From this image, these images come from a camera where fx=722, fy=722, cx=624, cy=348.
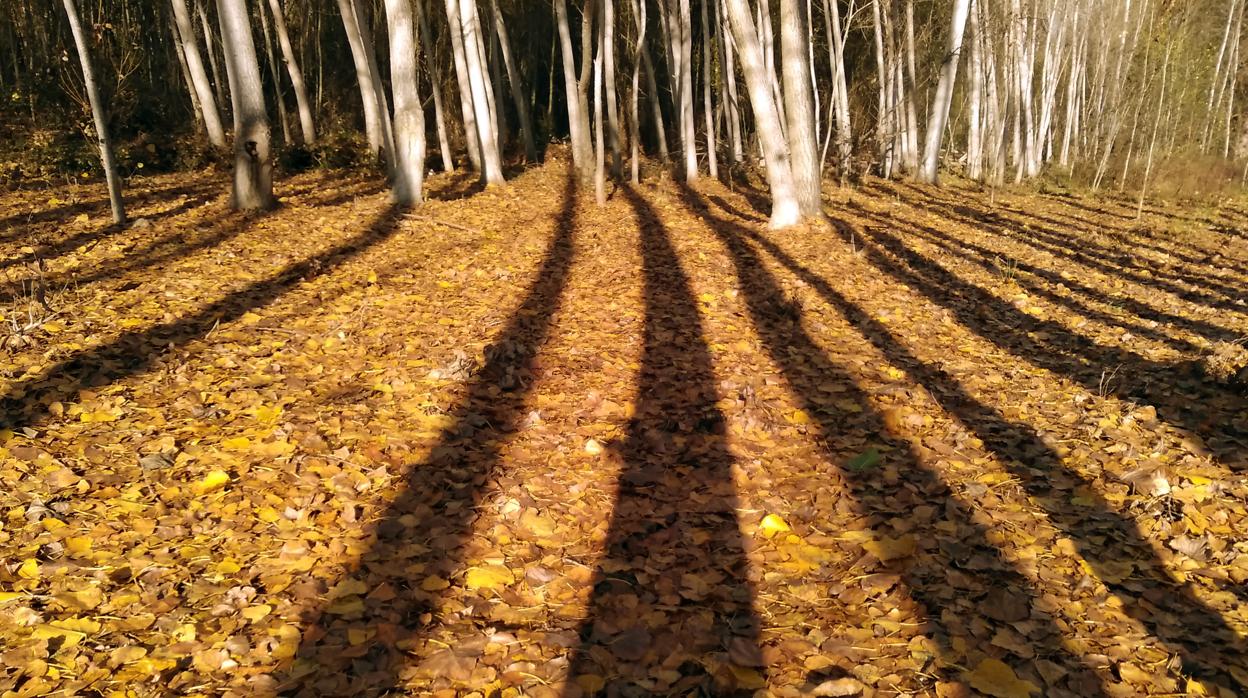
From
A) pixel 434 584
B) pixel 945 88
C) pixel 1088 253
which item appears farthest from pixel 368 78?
pixel 434 584

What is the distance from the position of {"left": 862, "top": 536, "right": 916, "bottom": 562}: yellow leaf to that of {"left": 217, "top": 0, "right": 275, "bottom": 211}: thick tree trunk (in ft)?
29.5

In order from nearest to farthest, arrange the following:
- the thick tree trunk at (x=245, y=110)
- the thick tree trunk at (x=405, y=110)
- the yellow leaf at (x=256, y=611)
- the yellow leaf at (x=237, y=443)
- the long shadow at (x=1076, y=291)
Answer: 1. the yellow leaf at (x=256, y=611)
2. the yellow leaf at (x=237, y=443)
3. the long shadow at (x=1076, y=291)
4. the thick tree trunk at (x=245, y=110)
5. the thick tree trunk at (x=405, y=110)

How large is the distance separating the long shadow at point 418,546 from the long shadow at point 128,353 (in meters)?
2.28

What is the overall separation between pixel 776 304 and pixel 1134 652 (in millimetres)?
4968

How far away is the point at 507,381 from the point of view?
5.32m

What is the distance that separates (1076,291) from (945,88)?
483 inches

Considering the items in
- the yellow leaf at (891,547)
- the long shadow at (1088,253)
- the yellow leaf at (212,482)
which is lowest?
the long shadow at (1088,253)

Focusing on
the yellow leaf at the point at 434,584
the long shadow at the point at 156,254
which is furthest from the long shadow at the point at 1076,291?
the long shadow at the point at 156,254

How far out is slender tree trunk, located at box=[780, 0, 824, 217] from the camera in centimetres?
1062

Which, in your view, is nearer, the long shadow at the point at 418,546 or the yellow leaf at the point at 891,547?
the long shadow at the point at 418,546

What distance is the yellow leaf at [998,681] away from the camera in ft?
8.54

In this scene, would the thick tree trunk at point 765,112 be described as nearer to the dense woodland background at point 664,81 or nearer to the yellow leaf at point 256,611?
the dense woodland background at point 664,81

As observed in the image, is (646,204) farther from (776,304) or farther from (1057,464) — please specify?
(1057,464)

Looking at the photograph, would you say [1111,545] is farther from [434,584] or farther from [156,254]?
[156,254]
